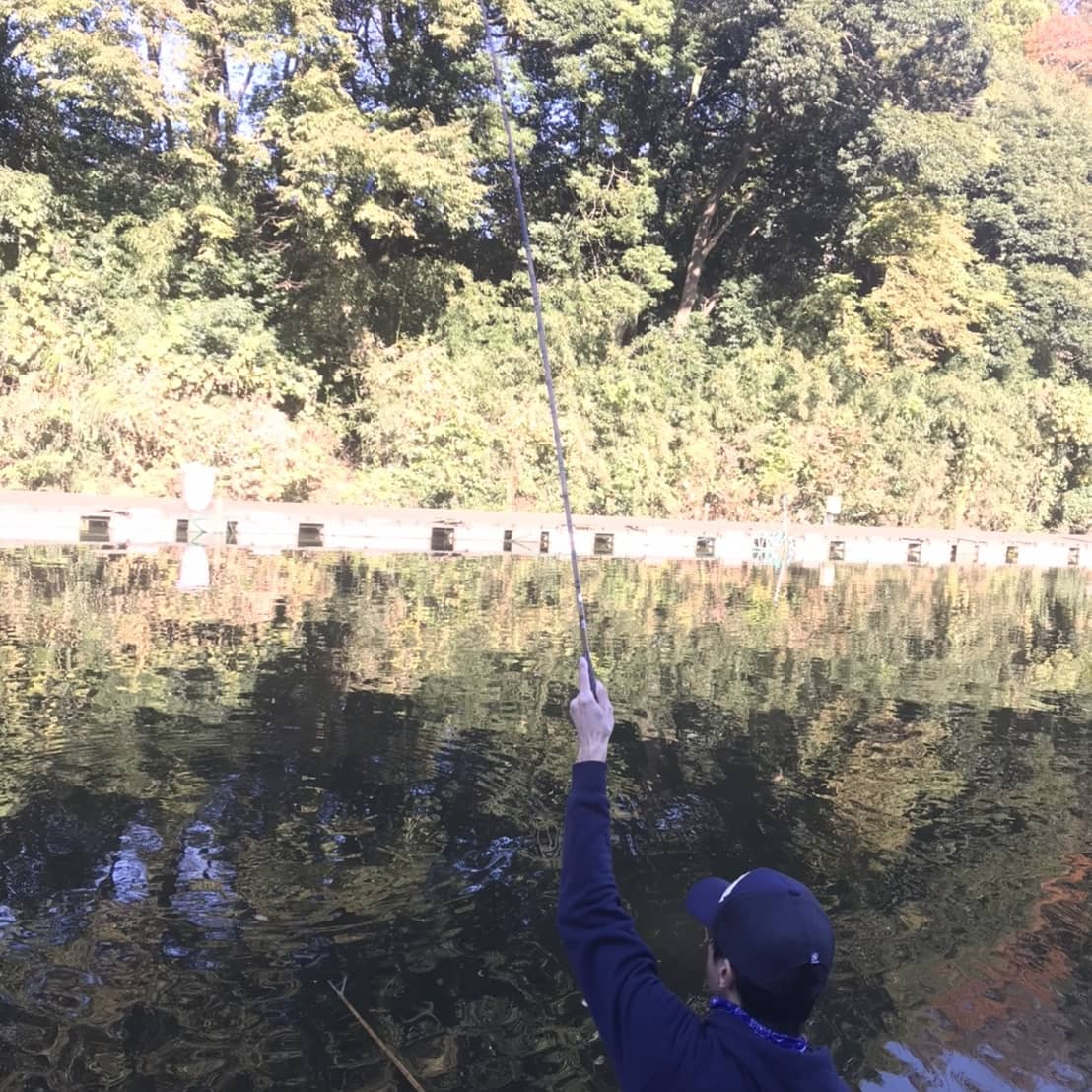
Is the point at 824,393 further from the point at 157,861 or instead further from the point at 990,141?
the point at 157,861

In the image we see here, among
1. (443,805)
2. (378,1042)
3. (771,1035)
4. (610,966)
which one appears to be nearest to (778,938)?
(771,1035)

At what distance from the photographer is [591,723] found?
5.88 feet

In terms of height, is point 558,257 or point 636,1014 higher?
point 558,257

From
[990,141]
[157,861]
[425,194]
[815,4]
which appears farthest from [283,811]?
[990,141]

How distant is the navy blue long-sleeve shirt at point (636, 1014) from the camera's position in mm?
1411

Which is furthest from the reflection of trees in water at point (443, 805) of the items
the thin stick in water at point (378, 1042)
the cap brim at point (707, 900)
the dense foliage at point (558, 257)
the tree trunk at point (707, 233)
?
the tree trunk at point (707, 233)

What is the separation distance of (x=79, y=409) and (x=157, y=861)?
536 inches

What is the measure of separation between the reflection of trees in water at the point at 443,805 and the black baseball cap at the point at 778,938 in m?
1.83

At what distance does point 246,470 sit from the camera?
57.5ft

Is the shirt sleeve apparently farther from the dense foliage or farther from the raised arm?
the dense foliage

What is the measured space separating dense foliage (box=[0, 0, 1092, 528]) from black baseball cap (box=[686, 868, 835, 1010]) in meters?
16.4

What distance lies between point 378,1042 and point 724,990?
1.89 meters

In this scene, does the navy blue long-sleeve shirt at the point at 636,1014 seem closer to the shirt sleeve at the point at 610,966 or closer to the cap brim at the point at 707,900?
the shirt sleeve at the point at 610,966

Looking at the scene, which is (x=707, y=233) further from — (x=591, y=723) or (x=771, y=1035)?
(x=771, y=1035)
